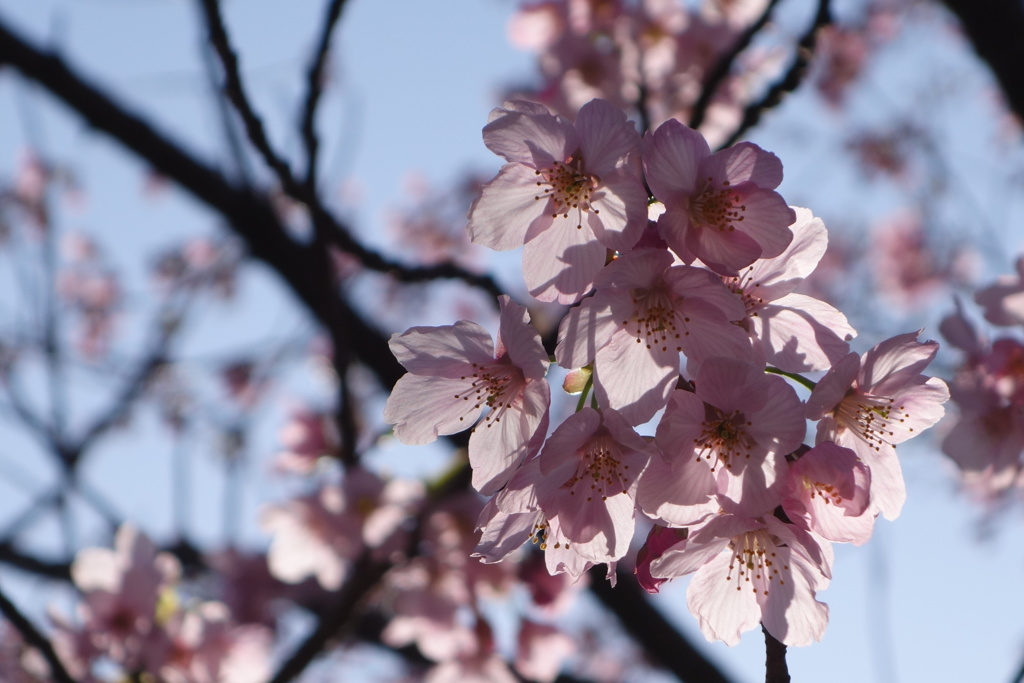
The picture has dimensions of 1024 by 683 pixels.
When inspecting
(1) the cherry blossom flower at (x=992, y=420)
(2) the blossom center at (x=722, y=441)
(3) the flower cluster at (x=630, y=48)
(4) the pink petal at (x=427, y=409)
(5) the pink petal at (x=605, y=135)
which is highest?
(3) the flower cluster at (x=630, y=48)

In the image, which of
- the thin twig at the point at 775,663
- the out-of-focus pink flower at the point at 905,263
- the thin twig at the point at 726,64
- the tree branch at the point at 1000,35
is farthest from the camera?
the out-of-focus pink flower at the point at 905,263

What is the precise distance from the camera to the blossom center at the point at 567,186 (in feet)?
4.26

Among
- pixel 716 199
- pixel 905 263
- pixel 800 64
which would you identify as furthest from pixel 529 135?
pixel 905 263

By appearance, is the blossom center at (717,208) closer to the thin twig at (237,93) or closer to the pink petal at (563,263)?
the pink petal at (563,263)

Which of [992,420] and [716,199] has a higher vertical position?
[716,199]

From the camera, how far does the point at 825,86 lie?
874 cm

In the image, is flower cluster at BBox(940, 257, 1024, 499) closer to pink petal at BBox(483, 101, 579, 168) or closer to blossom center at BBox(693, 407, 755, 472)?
blossom center at BBox(693, 407, 755, 472)

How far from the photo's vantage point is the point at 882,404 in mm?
1304

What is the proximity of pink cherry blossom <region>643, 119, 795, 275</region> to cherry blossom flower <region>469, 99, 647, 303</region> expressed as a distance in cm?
4

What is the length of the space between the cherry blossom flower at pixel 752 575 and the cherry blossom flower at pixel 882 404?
0.46ft

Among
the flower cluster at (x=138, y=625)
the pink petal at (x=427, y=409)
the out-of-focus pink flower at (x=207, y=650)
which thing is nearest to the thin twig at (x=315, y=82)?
the pink petal at (x=427, y=409)

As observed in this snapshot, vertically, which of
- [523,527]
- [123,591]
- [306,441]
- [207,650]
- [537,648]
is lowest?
[537,648]

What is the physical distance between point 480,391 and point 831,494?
1.91 ft

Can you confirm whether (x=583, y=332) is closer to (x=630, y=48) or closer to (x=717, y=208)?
(x=717, y=208)
